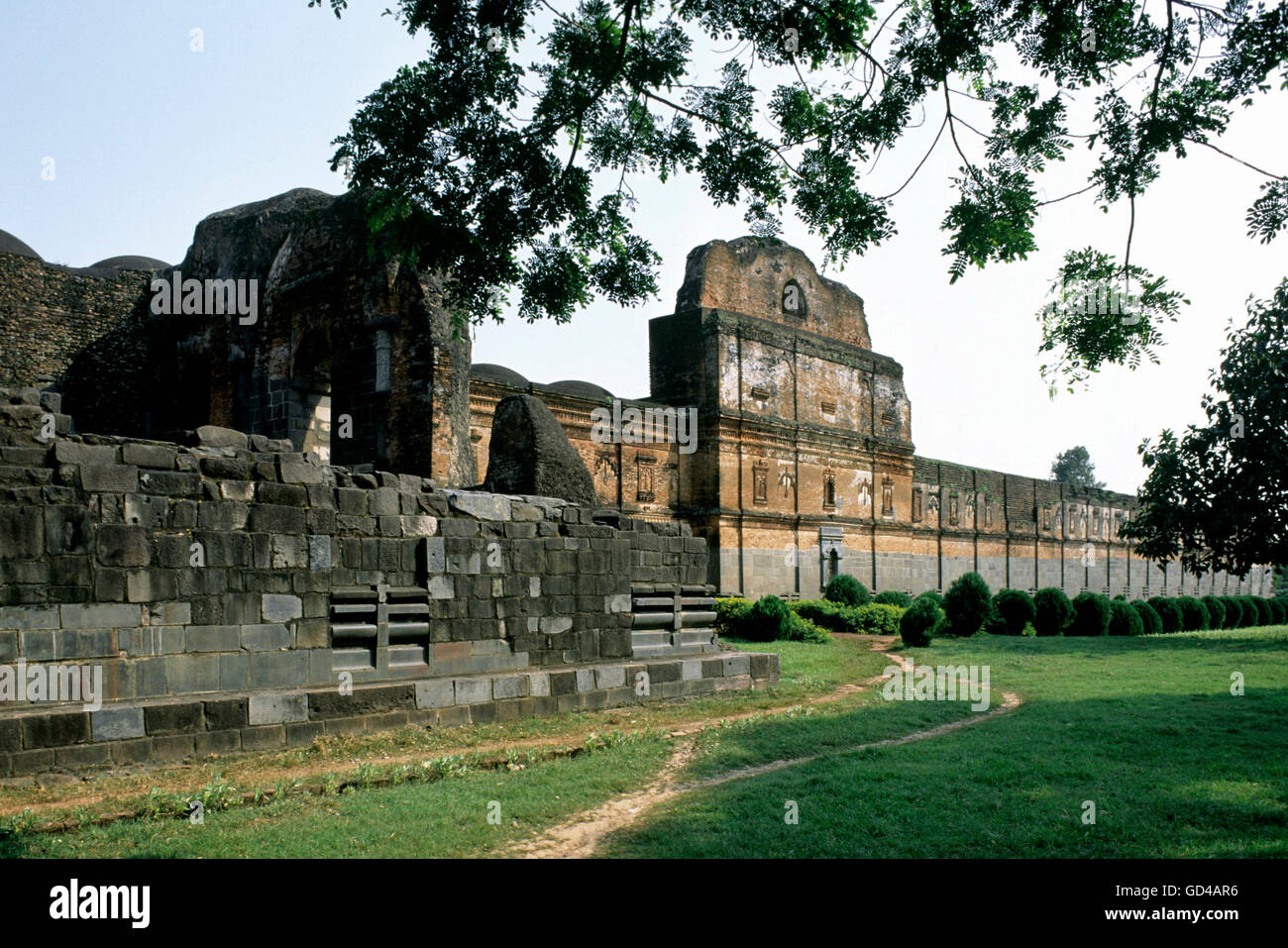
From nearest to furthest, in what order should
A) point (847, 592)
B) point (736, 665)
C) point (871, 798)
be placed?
point (871, 798)
point (736, 665)
point (847, 592)

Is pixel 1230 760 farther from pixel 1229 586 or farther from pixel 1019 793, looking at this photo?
pixel 1229 586

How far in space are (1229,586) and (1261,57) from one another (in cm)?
5013

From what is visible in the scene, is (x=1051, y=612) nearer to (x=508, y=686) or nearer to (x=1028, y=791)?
(x=508, y=686)

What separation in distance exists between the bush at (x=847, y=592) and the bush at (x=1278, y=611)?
1569 centimetres

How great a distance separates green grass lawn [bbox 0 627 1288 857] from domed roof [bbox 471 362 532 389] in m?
11.6

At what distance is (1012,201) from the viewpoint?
6.78 m

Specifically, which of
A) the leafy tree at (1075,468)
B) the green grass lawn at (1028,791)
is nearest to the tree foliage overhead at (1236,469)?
the green grass lawn at (1028,791)

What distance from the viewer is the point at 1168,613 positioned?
24.5 metres

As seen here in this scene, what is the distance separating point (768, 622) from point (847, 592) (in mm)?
6248

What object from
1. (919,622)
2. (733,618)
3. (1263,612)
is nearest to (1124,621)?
(919,622)

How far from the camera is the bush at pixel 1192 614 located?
25066mm

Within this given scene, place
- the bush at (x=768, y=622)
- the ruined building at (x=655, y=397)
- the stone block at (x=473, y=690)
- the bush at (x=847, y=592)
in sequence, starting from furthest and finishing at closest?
1. the bush at (x=847, y=592)
2. the bush at (x=768, y=622)
3. the ruined building at (x=655, y=397)
4. the stone block at (x=473, y=690)

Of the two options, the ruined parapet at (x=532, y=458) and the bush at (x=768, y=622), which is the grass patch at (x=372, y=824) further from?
the bush at (x=768, y=622)
